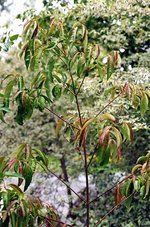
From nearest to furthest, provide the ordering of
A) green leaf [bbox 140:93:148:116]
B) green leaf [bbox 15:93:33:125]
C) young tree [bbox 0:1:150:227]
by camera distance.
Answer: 1. young tree [bbox 0:1:150:227]
2. green leaf [bbox 15:93:33:125]
3. green leaf [bbox 140:93:148:116]

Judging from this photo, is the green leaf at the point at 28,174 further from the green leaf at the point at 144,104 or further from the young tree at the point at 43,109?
the green leaf at the point at 144,104

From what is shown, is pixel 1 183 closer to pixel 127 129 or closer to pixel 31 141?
pixel 127 129

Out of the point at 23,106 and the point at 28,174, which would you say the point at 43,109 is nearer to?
the point at 23,106

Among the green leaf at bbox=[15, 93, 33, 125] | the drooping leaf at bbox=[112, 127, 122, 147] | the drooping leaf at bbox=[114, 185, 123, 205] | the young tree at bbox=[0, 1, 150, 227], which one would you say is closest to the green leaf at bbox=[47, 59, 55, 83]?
the young tree at bbox=[0, 1, 150, 227]

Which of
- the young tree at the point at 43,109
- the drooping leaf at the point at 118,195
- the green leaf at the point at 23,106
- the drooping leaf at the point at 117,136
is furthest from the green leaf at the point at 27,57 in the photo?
the drooping leaf at the point at 118,195

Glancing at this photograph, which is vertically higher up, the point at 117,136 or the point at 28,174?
the point at 117,136

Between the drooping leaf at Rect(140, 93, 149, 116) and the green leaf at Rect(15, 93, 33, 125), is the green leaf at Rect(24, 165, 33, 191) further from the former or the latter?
the drooping leaf at Rect(140, 93, 149, 116)

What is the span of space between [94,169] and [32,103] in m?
3.37

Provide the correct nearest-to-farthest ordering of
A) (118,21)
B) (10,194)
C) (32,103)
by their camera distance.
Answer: (10,194)
(32,103)
(118,21)

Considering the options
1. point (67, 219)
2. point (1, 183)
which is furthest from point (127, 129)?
point (67, 219)

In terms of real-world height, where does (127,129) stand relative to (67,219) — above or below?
below

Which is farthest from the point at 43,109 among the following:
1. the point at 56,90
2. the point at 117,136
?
the point at 117,136

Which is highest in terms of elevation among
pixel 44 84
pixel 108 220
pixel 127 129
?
pixel 108 220

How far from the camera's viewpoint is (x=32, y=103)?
148 centimetres
